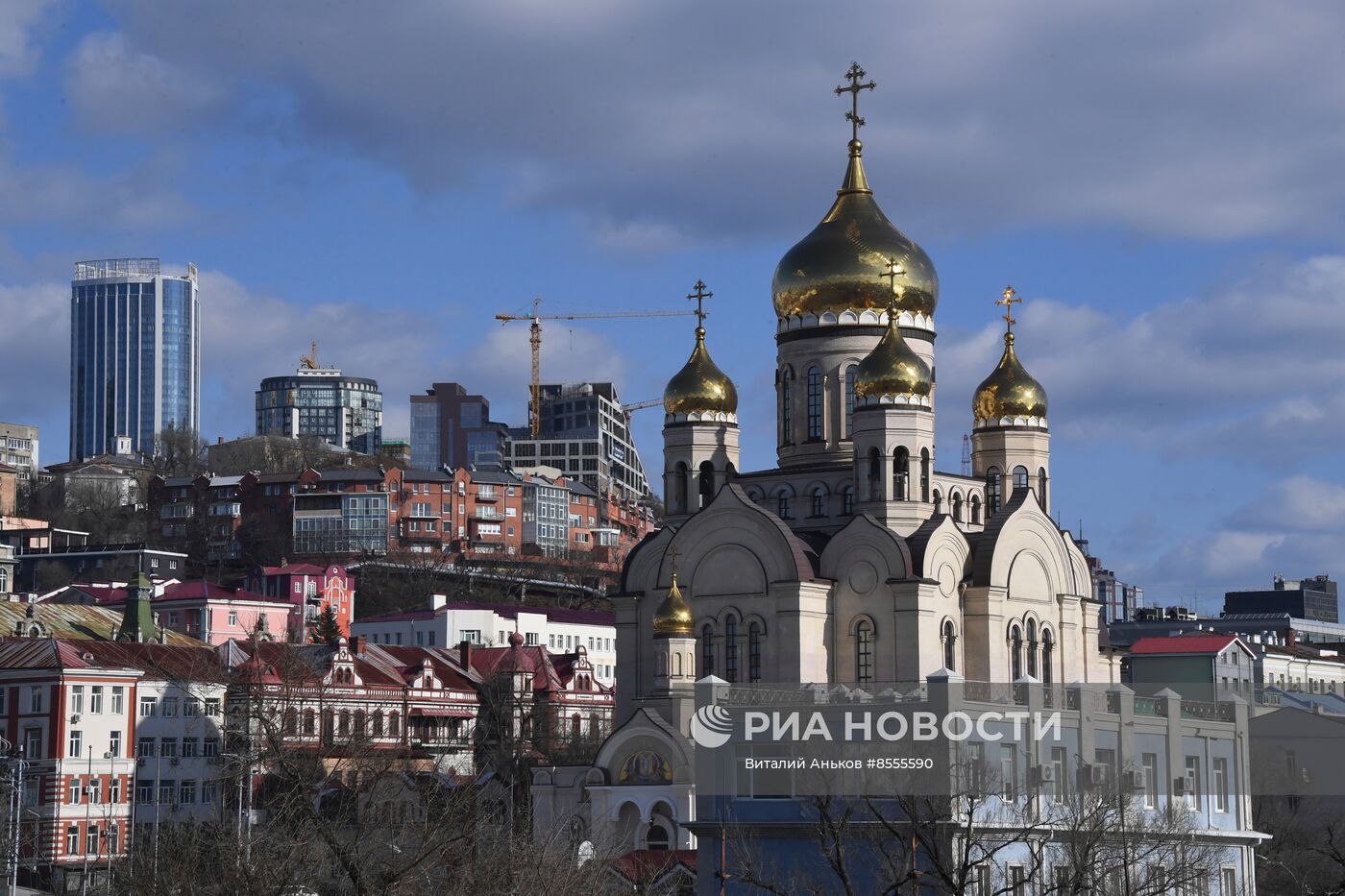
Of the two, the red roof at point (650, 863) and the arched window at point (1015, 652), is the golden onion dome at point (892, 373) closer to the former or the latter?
the arched window at point (1015, 652)

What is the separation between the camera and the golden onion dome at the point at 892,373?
4591cm

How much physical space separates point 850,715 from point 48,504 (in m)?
102

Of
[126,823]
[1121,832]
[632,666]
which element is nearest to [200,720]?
[126,823]

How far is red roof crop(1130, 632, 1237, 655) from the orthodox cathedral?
88.2 ft

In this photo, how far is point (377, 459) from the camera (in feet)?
435

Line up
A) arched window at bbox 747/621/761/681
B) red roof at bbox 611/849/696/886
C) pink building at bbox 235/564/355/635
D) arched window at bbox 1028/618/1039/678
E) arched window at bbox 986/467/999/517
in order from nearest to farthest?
red roof at bbox 611/849/696/886
arched window at bbox 747/621/761/681
arched window at bbox 1028/618/1039/678
arched window at bbox 986/467/999/517
pink building at bbox 235/564/355/635

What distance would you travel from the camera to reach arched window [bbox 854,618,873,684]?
146ft

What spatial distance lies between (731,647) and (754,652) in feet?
1.93

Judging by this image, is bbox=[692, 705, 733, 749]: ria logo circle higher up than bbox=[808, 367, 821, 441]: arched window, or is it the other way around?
bbox=[808, 367, 821, 441]: arched window

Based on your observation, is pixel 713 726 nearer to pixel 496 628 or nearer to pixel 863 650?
pixel 863 650

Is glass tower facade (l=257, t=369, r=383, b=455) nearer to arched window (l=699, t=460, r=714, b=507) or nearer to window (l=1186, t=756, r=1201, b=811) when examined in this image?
arched window (l=699, t=460, r=714, b=507)

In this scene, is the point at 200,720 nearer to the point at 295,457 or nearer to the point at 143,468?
the point at 295,457

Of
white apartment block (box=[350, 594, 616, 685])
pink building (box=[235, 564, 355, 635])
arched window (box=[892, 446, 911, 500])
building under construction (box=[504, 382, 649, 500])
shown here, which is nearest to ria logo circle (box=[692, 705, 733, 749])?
arched window (box=[892, 446, 911, 500])

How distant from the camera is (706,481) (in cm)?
4978
